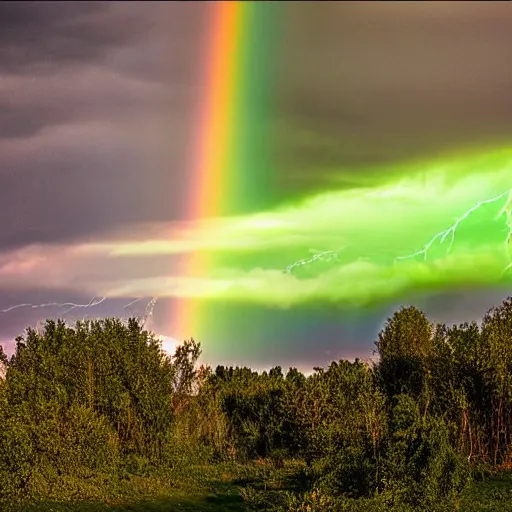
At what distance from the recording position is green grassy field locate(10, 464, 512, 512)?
52.6 meters

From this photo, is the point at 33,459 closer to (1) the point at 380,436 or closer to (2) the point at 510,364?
(1) the point at 380,436

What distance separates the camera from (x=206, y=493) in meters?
64.3

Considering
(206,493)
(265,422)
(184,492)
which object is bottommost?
(206,493)

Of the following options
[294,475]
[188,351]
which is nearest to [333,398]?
[294,475]

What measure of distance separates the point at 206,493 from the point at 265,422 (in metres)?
35.0

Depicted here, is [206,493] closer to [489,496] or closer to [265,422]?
[489,496]

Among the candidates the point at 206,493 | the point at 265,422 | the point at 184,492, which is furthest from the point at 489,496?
the point at 265,422

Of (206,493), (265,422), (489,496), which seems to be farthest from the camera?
(265,422)

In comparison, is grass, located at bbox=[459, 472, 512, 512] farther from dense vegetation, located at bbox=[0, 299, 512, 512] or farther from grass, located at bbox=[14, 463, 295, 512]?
grass, located at bbox=[14, 463, 295, 512]

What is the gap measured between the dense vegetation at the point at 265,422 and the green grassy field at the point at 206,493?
64cm

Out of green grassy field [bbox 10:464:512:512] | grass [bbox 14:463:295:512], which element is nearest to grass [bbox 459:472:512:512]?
green grassy field [bbox 10:464:512:512]

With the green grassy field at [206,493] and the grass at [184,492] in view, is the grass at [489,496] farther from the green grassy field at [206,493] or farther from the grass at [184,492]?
the grass at [184,492]

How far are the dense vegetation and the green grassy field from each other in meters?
0.64

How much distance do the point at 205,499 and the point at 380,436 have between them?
18618mm
